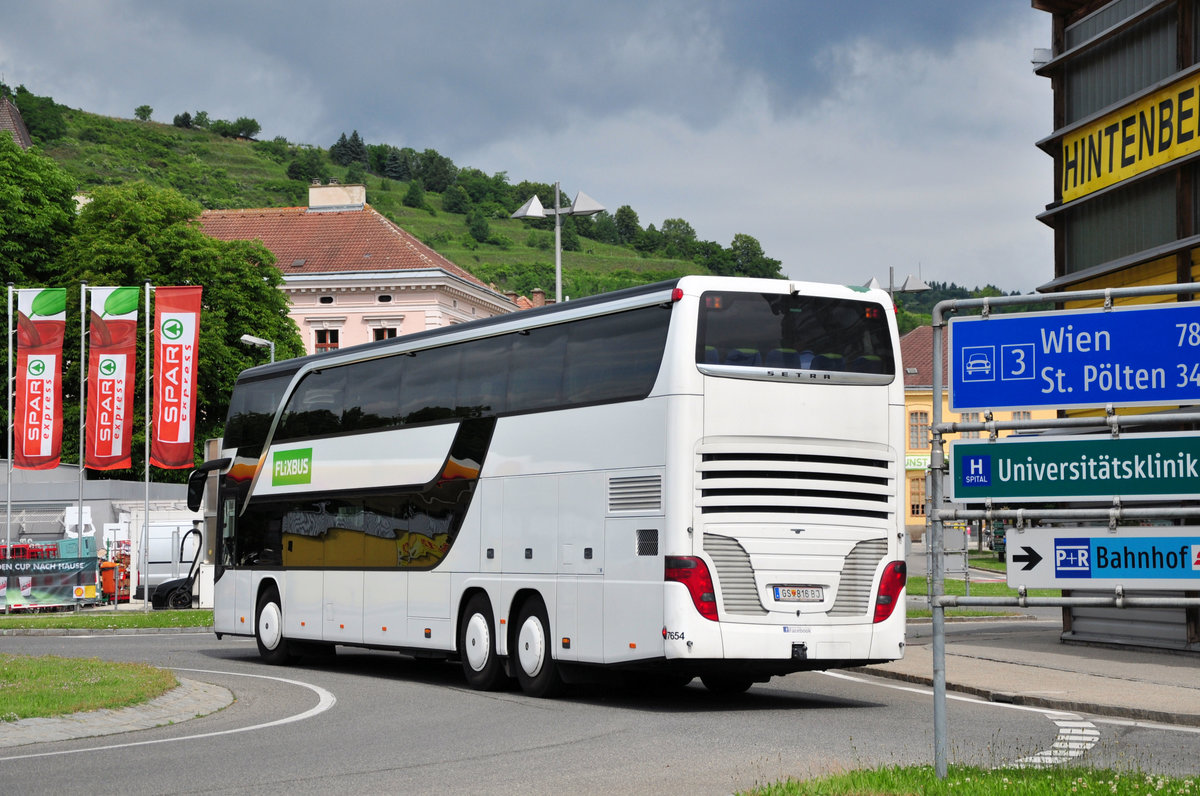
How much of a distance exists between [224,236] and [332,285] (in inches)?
356

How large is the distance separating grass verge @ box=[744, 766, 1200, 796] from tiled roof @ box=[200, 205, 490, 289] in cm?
7174

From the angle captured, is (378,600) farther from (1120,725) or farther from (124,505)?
(124,505)

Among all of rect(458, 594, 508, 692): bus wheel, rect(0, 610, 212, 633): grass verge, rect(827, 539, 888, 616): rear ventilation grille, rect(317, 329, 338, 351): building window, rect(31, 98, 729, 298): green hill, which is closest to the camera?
rect(827, 539, 888, 616): rear ventilation grille

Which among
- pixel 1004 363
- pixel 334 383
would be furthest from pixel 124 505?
pixel 1004 363

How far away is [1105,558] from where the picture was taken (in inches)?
358

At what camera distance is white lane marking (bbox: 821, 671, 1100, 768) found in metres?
10.9

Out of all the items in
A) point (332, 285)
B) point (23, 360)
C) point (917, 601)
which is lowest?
point (917, 601)

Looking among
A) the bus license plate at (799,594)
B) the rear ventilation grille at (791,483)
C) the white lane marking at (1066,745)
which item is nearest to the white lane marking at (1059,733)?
the white lane marking at (1066,745)

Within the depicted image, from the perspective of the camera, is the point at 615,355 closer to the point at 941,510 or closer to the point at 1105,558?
the point at 941,510

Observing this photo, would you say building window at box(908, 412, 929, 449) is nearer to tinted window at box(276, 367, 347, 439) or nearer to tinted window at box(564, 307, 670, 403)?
tinted window at box(276, 367, 347, 439)

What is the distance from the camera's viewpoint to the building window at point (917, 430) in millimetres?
101375

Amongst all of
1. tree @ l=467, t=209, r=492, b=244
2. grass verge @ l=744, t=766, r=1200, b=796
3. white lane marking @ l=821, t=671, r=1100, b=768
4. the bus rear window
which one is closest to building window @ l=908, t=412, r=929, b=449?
white lane marking @ l=821, t=671, r=1100, b=768

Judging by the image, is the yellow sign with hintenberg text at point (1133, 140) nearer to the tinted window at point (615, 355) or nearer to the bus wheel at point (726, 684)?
the tinted window at point (615, 355)

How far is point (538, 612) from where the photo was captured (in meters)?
17.2
